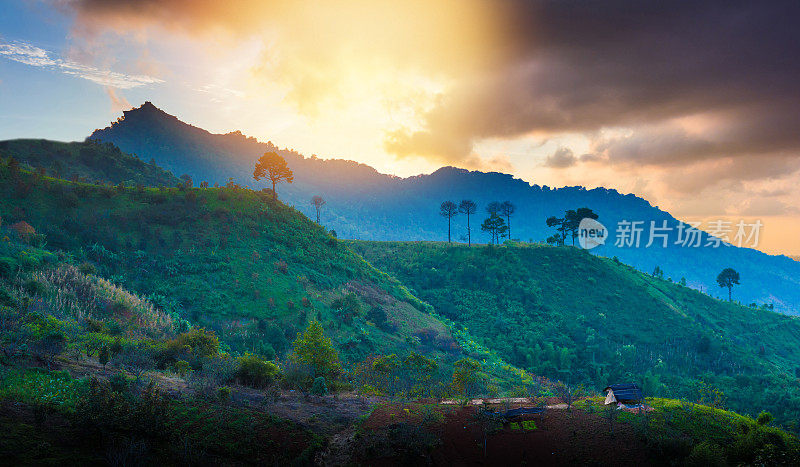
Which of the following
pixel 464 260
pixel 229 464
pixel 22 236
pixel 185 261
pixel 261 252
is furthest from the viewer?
pixel 464 260

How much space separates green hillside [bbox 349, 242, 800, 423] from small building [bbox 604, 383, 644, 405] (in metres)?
37.5

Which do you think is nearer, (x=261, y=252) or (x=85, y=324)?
(x=85, y=324)

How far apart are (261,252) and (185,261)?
10.4 metres

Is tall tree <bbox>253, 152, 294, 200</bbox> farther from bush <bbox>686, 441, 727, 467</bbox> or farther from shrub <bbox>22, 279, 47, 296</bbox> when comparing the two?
bush <bbox>686, 441, 727, 467</bbox>

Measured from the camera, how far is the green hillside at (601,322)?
199ft

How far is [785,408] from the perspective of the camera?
5294 cm

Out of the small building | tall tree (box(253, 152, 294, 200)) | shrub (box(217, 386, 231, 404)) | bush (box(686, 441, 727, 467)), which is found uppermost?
tall tree (box(253, 152, 294, 200))

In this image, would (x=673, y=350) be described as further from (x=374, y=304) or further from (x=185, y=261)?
(x=185, y=261)

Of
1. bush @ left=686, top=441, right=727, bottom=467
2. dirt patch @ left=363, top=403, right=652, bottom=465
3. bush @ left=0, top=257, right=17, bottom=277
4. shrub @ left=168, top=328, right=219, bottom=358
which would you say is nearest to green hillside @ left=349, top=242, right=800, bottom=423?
dirt patch @ left=363, top=403, right=652, bottom=465

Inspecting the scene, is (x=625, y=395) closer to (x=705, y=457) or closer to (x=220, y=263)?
(x=705, y=457)

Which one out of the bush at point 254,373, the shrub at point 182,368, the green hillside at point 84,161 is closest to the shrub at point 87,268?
the shrub at point 182,368

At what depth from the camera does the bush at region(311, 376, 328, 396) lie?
2609cm

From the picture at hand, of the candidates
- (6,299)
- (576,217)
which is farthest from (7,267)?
(576,217)

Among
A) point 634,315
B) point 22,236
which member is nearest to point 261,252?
point 22,236
